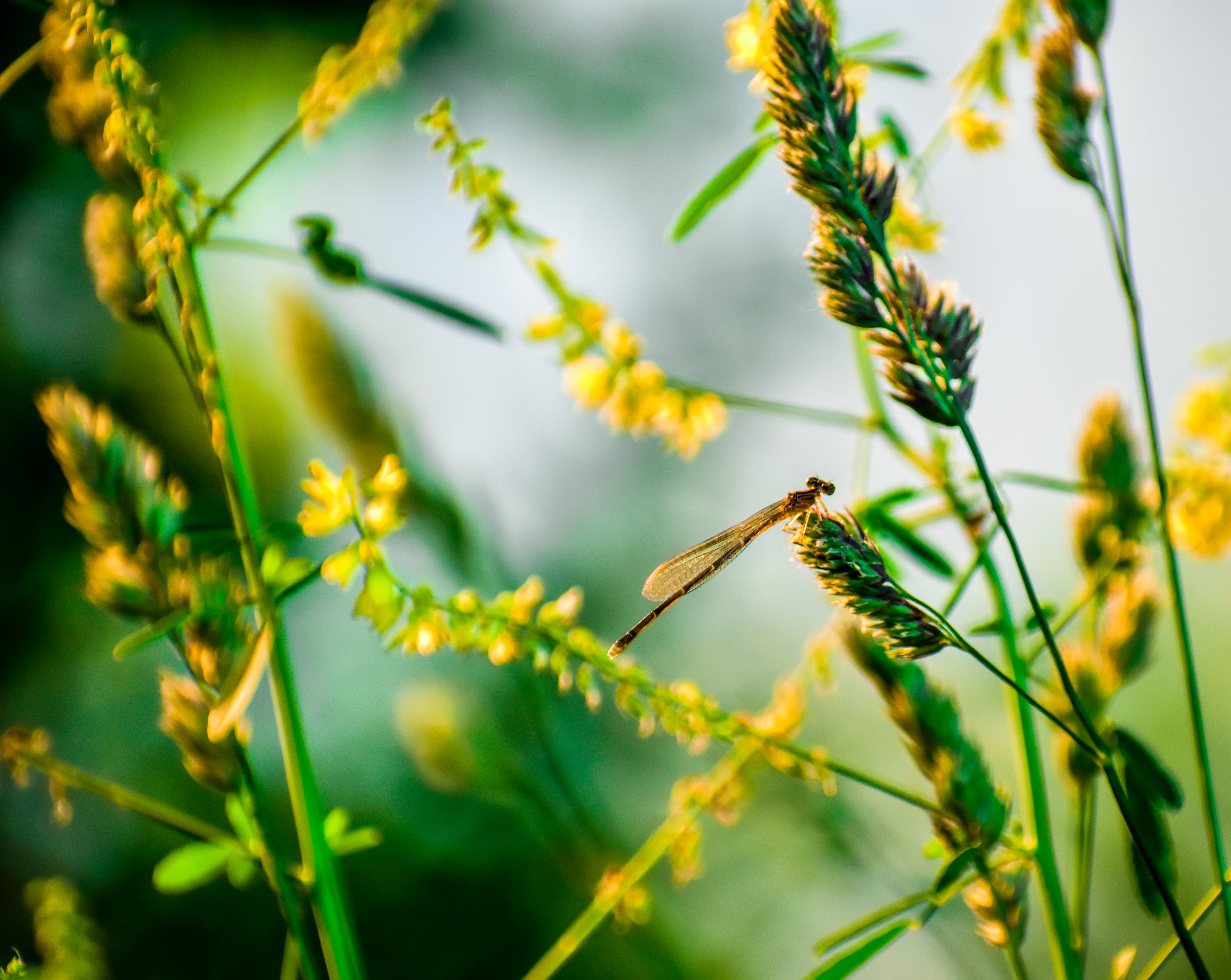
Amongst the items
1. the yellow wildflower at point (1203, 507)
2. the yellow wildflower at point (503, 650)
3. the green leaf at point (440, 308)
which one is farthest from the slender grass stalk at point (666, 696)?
the yellow wildflower at point (1203, 507)

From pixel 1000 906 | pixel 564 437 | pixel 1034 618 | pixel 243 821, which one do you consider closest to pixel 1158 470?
pixel 1034 618

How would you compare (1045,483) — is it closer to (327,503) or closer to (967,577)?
(967,577)

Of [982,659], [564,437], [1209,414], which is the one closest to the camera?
[982,659]

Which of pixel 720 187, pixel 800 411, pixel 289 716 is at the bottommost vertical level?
pixel 289 716

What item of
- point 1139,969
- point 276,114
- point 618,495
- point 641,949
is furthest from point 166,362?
point 1139,969

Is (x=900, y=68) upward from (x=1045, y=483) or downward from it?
upward

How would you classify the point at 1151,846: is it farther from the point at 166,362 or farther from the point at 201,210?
the point at 166,362

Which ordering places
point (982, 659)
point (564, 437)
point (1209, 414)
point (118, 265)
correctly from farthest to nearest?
1. point (564, 437)
2. point (1209, 414)
3. point (118, 265)
4. point (982, 659)
